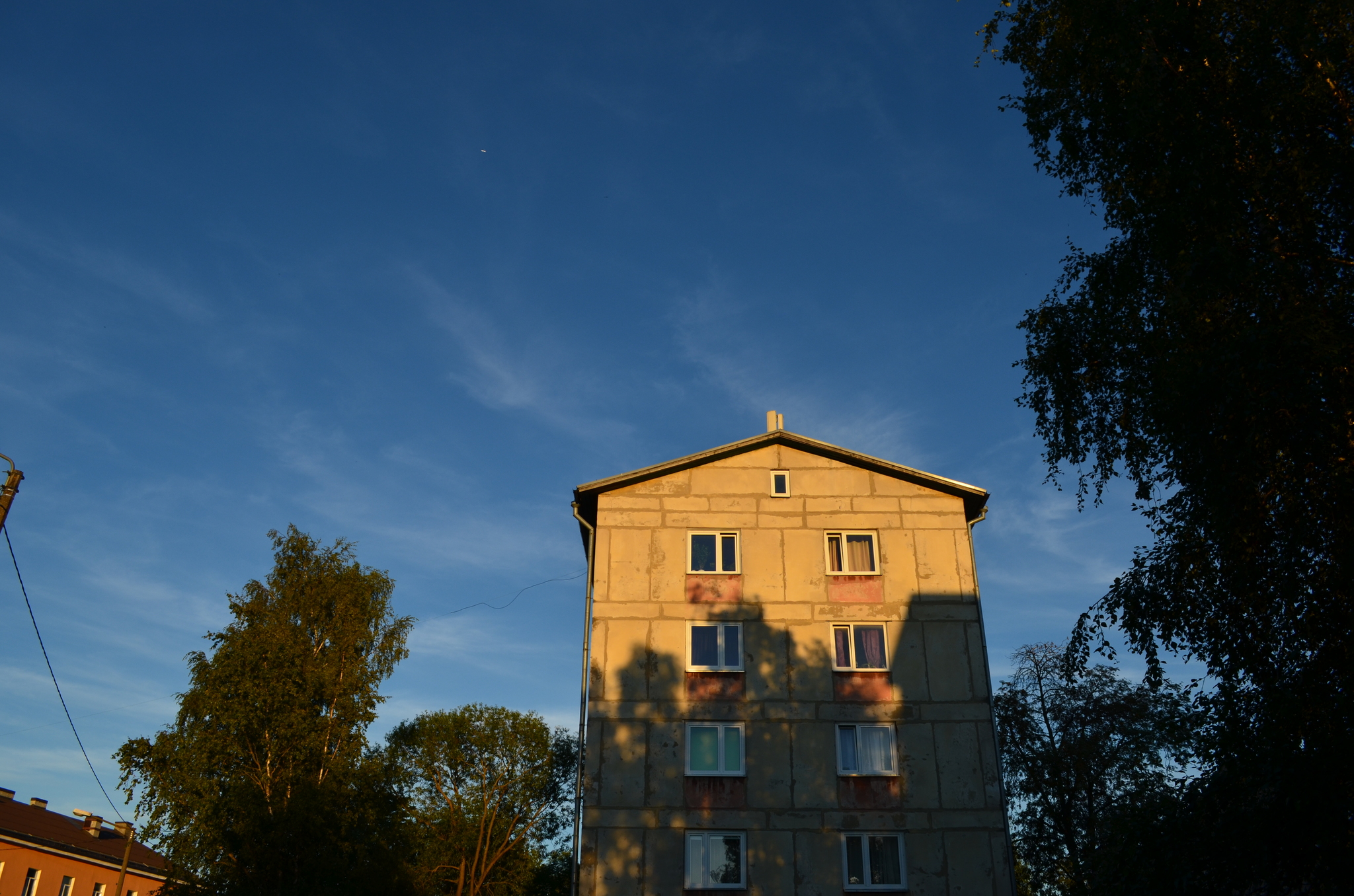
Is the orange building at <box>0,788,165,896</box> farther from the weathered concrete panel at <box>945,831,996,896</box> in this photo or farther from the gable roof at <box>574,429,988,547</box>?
the weathered concrete panel at <box>945,831,996,896</box>

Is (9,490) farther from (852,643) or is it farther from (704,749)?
(852,643)

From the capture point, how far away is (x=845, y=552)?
2883cm

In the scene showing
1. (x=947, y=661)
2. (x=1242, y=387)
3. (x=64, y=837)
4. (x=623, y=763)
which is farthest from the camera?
(x=64, y=837)

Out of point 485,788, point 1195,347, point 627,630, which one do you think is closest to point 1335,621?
point 1195,347

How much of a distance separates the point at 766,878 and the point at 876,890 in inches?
110

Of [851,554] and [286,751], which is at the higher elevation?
[851,554]

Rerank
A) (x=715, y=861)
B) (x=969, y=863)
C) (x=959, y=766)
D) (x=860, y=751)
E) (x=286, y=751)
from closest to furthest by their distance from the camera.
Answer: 1. (x=969, y=863)
2. (x=715, y=861)
3. (x=959, y=766)
4. (x=860, y=751)
5. (x=286, y=751)

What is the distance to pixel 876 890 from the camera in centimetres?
2431

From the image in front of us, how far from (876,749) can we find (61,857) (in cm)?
4635

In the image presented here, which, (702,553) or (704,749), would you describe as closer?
(704,749)

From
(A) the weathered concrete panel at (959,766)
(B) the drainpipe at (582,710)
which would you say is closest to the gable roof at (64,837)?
(B) the drainpipe at (582,710)

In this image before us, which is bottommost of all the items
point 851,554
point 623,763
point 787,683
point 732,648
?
point 623,763

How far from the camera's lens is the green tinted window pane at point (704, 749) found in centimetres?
2592

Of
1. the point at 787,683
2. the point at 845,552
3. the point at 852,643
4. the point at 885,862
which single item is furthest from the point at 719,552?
the point at 885,862
